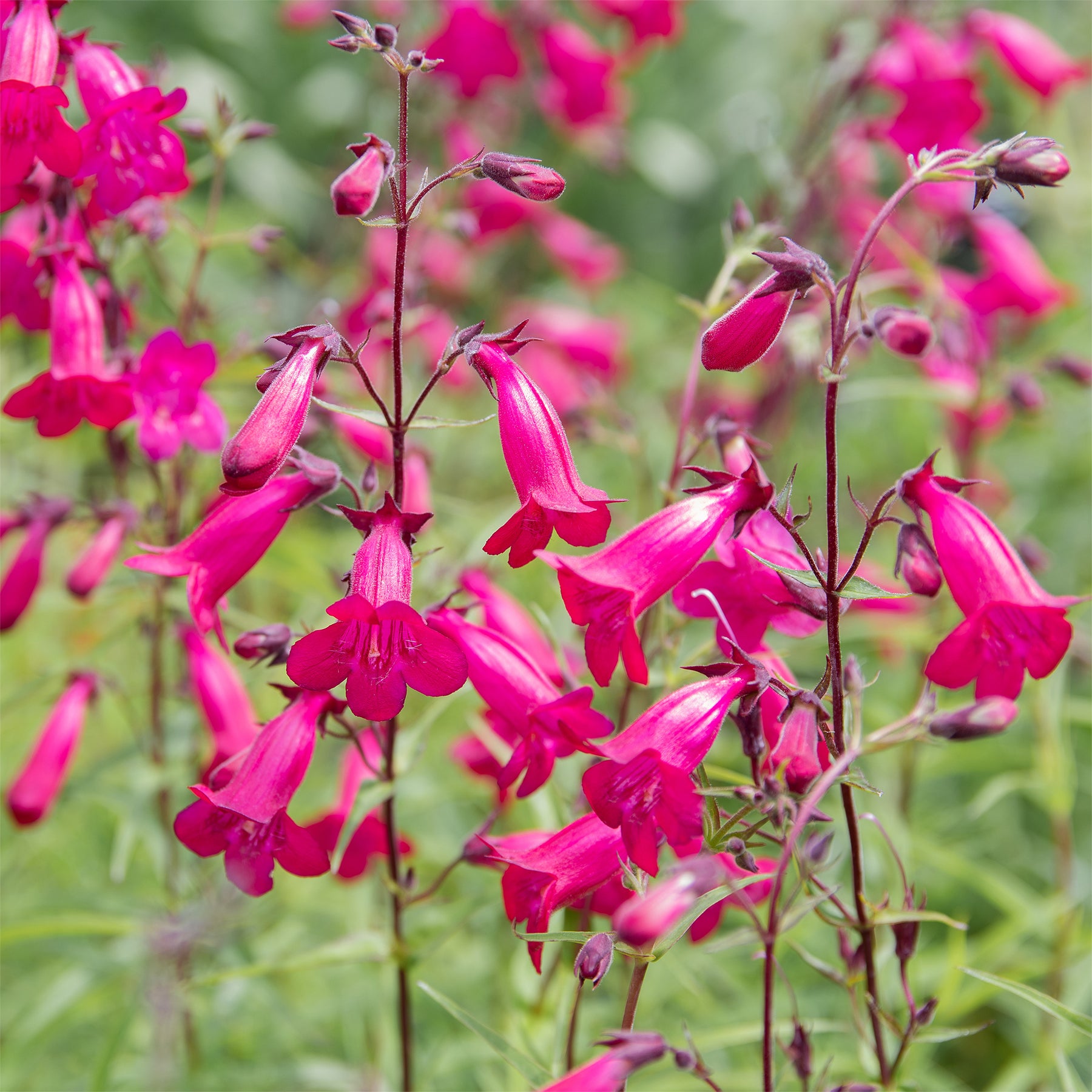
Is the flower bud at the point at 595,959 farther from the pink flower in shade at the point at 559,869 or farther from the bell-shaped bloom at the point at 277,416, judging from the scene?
the bell-shaped bloom at the point at 277,416

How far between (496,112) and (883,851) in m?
3.28

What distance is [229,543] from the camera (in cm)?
144

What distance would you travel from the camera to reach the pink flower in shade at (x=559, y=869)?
128 centimetres

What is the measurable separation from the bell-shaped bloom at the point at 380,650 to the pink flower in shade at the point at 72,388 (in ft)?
2.28

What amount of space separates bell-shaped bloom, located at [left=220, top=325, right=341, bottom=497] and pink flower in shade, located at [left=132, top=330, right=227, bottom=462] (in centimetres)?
59

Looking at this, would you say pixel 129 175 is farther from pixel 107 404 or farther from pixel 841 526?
pixel 841 526

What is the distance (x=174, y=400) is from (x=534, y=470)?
2.75 feet

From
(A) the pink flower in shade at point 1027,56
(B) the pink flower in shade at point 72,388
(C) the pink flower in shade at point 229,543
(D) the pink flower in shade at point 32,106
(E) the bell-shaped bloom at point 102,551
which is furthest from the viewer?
(A) the pink flower in shade at point 1027,56

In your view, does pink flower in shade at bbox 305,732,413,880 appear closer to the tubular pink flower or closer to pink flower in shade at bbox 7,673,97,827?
the tubular pink flower

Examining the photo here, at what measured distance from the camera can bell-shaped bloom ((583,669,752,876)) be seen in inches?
45.5

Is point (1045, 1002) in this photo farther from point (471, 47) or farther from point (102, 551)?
point (471, 47)

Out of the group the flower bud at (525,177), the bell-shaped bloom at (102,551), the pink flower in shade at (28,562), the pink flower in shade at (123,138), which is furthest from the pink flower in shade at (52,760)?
the flower bud at (525,177)

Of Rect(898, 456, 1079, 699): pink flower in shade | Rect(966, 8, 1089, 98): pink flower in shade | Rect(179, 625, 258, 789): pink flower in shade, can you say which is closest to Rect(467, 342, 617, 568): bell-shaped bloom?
Rect(898, 456, 1079, 699): pink flower in shade

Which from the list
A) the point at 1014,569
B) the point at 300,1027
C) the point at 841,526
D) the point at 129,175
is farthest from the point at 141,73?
the point at 841,526
